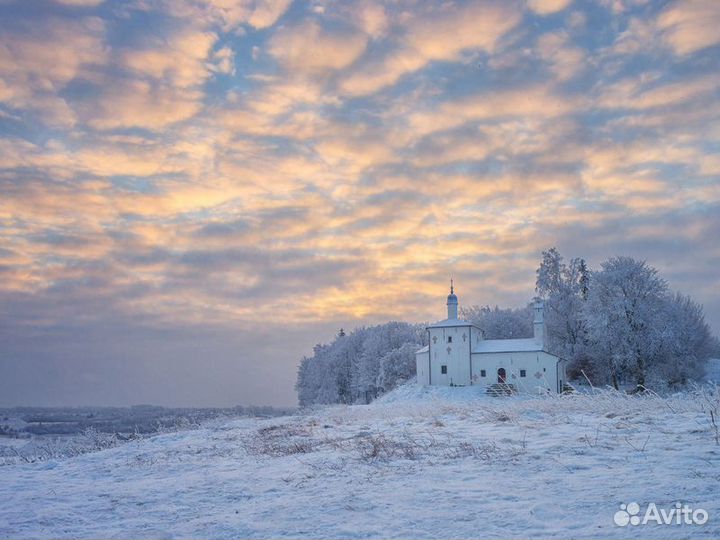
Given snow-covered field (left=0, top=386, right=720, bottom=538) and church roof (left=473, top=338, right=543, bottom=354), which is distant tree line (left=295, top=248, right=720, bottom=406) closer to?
church roof (left=473, top=338, right=543, bottom=354)

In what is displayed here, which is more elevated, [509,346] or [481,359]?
[509,346]

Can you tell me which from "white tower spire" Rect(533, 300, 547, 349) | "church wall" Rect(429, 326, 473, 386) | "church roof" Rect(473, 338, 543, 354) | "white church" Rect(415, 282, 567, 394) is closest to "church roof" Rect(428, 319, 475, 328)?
"white church" Rect(415, 282, 567, 394)

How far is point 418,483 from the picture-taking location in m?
7.14

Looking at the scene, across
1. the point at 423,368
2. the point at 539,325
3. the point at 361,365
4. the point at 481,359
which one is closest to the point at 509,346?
the point at 481,359

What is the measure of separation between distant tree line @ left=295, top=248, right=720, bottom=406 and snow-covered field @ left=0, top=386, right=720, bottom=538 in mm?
43155

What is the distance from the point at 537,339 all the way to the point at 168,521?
56043mm

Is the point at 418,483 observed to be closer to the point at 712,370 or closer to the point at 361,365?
the point at 712,370

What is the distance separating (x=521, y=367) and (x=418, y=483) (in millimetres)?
53182

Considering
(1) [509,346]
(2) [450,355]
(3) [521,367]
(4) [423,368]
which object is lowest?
(4) [423,368]

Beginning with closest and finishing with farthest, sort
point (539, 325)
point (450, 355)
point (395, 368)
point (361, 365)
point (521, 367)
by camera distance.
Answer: point (521, 367) < point (539, 325) < point (450, 355) < point (395, 368) < point (361, 365)

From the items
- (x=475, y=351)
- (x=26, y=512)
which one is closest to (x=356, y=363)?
(x=475, y=351)

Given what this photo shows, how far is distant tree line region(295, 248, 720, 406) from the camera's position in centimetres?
5253

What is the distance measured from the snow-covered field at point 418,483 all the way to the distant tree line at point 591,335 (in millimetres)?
43155

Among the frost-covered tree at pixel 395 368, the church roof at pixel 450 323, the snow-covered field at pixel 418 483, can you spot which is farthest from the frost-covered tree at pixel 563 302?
the snow-covered field at pixel 418 483
